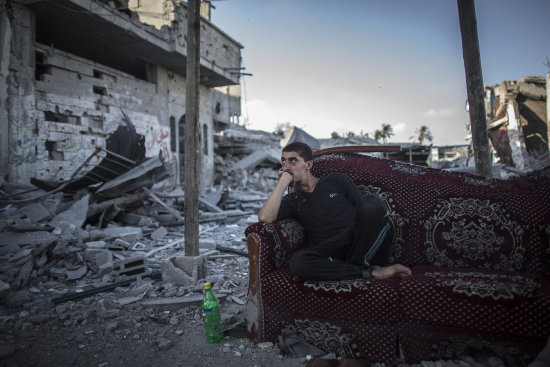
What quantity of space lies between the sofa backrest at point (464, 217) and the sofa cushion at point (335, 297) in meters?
0.74

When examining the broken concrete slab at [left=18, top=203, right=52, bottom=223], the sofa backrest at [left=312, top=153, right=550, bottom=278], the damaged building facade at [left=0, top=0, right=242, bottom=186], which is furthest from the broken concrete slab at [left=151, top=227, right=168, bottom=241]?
the sofa backrest at [left=312, top=153, right=550, bottom=278]

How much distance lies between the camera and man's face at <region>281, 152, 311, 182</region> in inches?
110

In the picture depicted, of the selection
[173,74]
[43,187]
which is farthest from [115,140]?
[173,74]

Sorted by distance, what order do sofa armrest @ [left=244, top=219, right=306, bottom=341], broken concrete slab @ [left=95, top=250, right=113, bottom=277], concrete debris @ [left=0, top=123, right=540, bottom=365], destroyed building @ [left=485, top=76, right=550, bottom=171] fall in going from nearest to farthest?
sofa armrest @ [left=244, top=219, right=306, bottom=341]
concrete debris @ [left=0, top=123, right=540, bottom=365]
broken concrete slab @ [left=95, top=250, right=113, bottom=277]
destroyed building @ [left=485, top=76, right=550, bottom=171]

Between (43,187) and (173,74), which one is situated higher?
(173,74)

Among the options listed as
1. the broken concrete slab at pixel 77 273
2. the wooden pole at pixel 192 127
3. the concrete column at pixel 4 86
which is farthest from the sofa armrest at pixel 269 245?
the concrete column at pixel 4 86

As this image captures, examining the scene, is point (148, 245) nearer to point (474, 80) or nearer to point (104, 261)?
point (104, 261)

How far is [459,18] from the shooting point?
139 inches

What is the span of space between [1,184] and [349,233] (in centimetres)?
834

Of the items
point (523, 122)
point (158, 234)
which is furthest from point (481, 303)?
point (523, 122)

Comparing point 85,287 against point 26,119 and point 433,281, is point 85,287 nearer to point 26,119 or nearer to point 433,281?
point 433,281

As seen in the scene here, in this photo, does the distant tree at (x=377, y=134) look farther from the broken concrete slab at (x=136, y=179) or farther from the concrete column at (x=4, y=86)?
the concrete column at (x=4, y=86)

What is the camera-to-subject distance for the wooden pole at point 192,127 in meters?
3.65

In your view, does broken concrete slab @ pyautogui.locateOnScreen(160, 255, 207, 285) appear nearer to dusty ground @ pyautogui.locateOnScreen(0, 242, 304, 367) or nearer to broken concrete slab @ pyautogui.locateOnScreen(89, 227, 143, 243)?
dusty ground @ pyautogui.locateOnScreen(0, 242, 304, 367)
